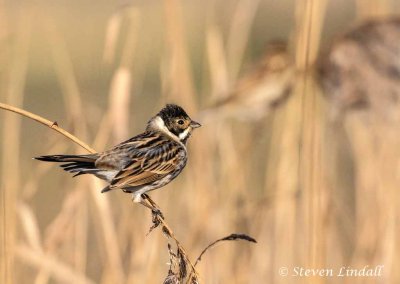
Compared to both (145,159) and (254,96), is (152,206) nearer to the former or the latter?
(145,159)

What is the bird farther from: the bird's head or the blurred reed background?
the blurred reed background

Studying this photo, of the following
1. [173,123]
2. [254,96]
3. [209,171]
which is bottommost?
[209,171]

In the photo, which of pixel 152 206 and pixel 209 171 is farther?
pixel 209 171

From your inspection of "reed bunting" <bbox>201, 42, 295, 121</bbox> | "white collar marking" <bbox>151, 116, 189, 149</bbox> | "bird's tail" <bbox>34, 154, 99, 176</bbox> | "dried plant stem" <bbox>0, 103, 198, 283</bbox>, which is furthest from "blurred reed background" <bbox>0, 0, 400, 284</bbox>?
"dried plant stem" <bbox>0, 103, 198, 283</bbox>

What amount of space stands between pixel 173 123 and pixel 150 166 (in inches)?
13.5

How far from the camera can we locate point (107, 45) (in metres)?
3.91

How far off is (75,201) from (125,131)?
37 centimetres

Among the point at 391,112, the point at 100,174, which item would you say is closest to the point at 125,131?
the point at 100,174

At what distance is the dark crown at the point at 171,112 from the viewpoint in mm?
3707

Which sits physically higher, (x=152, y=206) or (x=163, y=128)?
(x=163, y=128)

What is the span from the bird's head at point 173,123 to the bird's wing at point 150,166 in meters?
0.12

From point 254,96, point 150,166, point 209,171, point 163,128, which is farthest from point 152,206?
point 254,96

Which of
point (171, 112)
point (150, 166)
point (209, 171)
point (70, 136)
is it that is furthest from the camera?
point (209, 171)

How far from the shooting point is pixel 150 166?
3.46 meters
